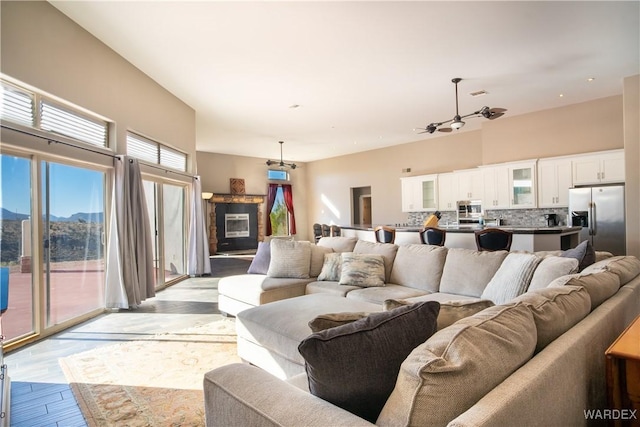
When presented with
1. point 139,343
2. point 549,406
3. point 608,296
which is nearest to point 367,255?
point 608,296

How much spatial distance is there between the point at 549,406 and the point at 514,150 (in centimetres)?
Answer: 709

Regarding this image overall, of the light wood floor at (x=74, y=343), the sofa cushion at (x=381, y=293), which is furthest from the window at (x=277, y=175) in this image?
the sofa cushion at (x=381, y=293)

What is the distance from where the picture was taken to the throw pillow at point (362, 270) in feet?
11.6

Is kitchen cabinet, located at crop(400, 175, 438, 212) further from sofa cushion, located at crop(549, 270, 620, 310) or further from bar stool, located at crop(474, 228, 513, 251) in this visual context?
sofa cushion, located at crop(549, 270, 620, 310)

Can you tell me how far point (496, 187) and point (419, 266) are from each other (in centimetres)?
464

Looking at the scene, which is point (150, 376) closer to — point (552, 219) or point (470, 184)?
point (552, 219)

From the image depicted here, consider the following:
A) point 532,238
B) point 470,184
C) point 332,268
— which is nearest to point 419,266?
point 332,268

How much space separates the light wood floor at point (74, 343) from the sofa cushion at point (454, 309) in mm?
2233

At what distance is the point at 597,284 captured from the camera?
1688mm

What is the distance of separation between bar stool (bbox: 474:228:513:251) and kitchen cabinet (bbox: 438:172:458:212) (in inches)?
167

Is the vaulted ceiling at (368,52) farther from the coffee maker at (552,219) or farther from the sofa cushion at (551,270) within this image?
the sofa cushion at (551,270)

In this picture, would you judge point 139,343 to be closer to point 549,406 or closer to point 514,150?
point 549,406

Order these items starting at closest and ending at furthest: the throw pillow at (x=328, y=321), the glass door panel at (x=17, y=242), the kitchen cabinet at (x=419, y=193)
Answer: the throw pillow at (x=328, y=321)
the glass door panel at (x=17, y=242)
the kitchen cabinet at (x=419, y=193)

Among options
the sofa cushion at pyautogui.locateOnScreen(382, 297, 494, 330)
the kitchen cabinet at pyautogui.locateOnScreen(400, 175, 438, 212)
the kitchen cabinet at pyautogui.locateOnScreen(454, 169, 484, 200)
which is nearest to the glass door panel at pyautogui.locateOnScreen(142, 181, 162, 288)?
the sofa cushion at pyautogui.locateOnScreen(382, 297, 494, 330)
